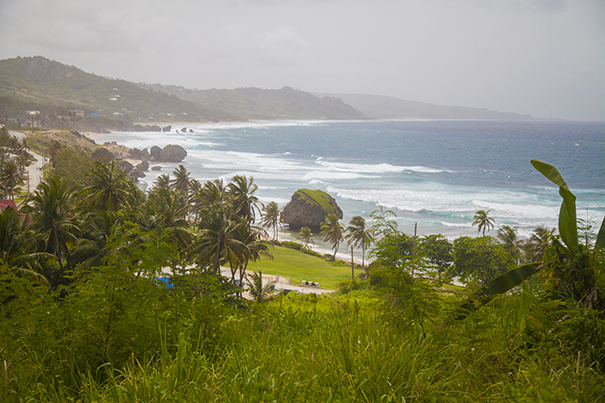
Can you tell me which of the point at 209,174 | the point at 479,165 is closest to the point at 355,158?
the point at 479,165

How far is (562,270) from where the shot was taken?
16.0 feet

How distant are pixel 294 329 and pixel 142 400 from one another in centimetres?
298

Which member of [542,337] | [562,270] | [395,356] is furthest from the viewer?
[562,270]

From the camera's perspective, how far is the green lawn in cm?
3606

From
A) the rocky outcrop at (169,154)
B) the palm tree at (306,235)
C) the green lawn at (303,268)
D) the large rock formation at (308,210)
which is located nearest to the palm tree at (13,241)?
the green lawn at (303,268)

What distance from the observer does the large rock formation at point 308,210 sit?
183ft

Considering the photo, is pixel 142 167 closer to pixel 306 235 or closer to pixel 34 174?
pixel 34 174

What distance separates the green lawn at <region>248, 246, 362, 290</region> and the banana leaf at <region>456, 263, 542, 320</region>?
27.3 meters

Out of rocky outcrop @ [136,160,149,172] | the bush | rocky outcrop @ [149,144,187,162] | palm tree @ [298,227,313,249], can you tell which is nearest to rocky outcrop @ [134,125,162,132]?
rocky outcrop @ [149,144,187,162]

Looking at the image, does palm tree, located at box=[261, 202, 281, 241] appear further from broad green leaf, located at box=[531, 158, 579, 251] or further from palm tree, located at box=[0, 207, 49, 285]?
broad green leaf, located at box=[531, 158, 579, 251]

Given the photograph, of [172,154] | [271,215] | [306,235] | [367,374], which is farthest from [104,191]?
[172,154]

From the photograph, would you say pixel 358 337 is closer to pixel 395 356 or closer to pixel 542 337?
pixel 395 356

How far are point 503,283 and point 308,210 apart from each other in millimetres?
50805

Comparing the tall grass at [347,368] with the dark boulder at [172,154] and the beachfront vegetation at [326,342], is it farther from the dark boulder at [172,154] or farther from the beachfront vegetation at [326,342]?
the dark boulder at [172,154]
